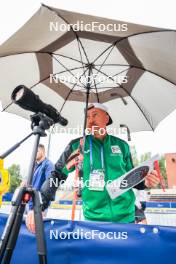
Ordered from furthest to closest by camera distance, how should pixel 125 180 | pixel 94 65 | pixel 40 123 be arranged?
1. pixel 94 65
2. pixel 125 180
3. pixel 40 123

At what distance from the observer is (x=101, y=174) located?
199cm

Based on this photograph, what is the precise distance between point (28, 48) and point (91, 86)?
0.84m

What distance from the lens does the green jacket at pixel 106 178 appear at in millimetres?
1896

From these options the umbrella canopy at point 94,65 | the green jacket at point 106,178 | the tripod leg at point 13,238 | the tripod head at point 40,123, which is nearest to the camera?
the tripod leg at point 13,238

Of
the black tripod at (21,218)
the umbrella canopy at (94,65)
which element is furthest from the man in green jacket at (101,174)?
the umbrella canopy at (94,65)

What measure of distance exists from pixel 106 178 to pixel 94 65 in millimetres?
1369

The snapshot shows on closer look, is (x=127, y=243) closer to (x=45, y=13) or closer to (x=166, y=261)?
(x=166, y=261)

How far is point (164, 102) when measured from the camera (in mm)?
2926

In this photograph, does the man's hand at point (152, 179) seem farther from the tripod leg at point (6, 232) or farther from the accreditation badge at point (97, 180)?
the tripod leg at point (6, 232)

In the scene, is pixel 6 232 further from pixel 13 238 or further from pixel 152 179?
pixel 152 179

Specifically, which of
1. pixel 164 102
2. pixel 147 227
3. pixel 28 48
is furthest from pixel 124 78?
pixel 147 227

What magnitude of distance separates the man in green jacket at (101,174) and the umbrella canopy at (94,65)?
800mm

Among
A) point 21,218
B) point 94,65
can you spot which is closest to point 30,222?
point 21,218

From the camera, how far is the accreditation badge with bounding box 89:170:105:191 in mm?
1925
